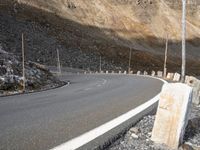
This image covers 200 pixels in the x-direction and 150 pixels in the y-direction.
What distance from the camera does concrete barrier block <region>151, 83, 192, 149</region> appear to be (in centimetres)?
706

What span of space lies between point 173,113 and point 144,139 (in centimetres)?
81

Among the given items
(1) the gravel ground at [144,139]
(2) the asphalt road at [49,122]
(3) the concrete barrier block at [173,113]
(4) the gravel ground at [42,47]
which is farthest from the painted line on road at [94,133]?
(4) the gravel ground at [42,47]

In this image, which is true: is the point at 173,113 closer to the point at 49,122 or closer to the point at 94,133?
the point at 94,133

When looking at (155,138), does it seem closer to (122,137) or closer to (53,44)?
(122,137)

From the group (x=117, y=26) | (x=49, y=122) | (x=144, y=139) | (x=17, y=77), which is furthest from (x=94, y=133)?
(x=117, y=26)

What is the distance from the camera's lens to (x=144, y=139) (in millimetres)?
7547

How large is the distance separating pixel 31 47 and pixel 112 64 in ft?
57.3

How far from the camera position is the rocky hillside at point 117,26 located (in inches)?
3479

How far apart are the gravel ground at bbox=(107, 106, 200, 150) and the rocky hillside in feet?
222

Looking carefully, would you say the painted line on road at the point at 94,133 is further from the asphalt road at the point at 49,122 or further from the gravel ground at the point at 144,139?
the gravel ground at the point at 144,139

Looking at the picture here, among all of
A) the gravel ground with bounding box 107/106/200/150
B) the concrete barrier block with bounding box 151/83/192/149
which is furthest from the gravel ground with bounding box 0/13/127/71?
the concrete barrier block with bounding box 151/83/192/149

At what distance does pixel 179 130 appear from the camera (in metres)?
7.08

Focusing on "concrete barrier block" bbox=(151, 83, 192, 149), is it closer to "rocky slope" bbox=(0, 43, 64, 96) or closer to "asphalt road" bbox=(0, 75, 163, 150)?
"asphalt road" bbox=(0, 75, 163, 150)

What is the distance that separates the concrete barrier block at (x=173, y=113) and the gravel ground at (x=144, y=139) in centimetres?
19
